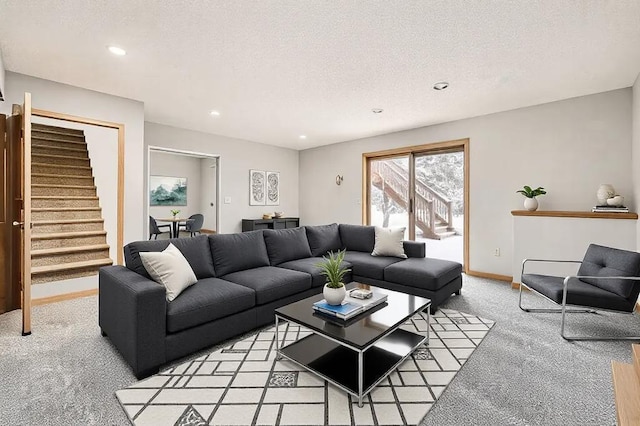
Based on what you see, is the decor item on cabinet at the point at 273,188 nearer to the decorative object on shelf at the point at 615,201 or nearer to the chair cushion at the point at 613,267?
the chair cushion at the point at 613,267

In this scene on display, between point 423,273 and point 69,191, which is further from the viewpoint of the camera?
point 69,191

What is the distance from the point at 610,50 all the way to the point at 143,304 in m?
4.23

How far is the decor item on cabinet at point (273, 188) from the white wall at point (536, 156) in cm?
259

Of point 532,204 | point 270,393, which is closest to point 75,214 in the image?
point 270,393

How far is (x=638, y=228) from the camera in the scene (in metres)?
3.20

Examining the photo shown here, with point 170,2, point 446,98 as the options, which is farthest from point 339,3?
point 446,98

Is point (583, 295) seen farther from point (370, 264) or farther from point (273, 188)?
point (273, 188)

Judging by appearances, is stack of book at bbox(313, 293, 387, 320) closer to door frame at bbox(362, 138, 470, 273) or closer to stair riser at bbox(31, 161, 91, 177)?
door frame at bbox(362, 138, 470, 273)

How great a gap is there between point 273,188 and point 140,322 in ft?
16.7

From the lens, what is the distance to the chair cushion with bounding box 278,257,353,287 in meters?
3.16

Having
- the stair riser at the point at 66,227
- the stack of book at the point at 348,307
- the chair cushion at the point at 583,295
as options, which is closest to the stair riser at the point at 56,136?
the stair riser at the point at 66,227

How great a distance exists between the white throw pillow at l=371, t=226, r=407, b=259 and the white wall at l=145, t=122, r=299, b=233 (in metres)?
3.35

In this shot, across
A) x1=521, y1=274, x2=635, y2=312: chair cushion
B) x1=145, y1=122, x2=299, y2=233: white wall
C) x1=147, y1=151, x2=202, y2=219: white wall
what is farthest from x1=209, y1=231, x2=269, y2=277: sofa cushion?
x1=147, y1=151, x2=202, y2=219: white wall

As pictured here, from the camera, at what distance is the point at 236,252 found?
3117 millimetres
